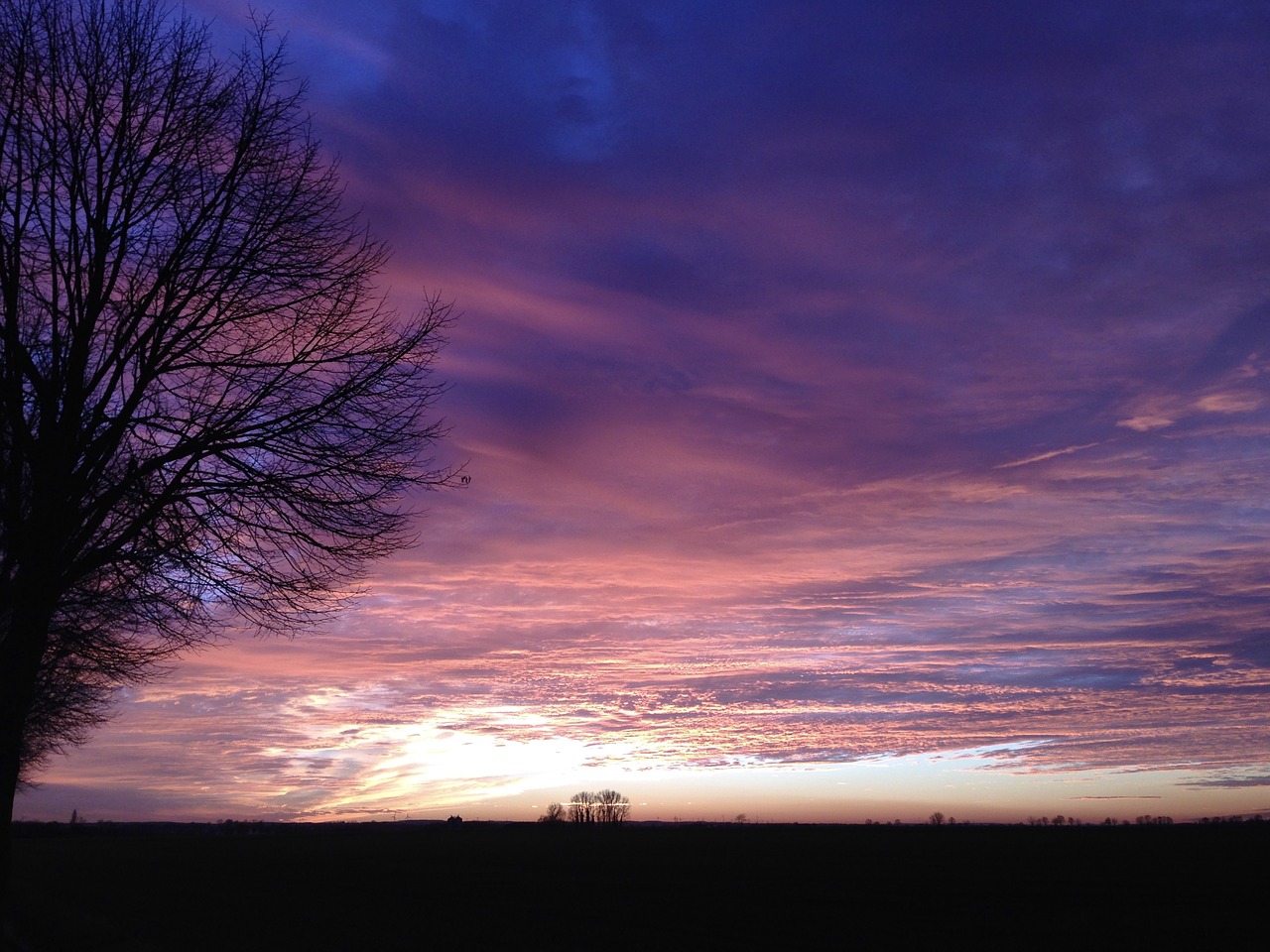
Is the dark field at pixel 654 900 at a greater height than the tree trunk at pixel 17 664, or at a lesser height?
lesser

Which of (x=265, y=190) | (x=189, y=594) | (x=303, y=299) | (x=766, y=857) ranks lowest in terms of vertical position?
(x=766, y=857)

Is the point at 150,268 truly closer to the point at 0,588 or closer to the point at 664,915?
the point at 0,588

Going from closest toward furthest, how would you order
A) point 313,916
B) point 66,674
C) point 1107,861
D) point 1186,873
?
point 66,674, point 313,916, point 1186,873, point 1107,861

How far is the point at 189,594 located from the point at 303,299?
3.24 meters

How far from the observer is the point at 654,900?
1284 inches

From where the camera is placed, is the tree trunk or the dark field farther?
the dark field

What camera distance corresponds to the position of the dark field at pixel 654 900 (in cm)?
2222

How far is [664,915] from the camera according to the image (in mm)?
28281

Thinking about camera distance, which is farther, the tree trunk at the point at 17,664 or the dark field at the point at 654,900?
the dark field at the point at 654,900

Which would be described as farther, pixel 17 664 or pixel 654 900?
pixel 654 900

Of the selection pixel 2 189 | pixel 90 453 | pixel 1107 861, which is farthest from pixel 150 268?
pixel 1107 861

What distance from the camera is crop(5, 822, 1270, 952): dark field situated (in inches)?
875

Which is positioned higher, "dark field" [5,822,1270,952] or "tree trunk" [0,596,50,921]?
"tree trunk" [0,596,50,921]

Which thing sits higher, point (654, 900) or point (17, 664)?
point (17, 664)
